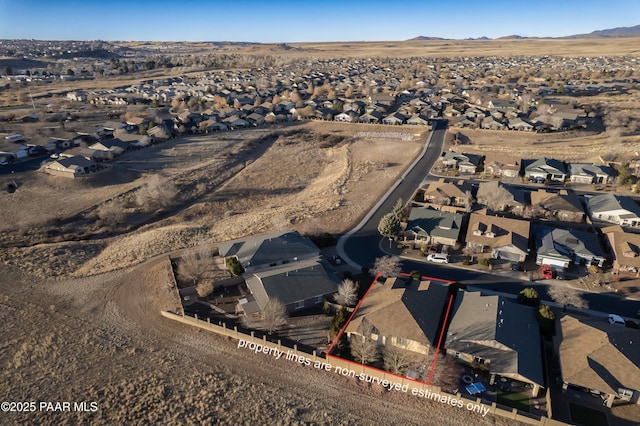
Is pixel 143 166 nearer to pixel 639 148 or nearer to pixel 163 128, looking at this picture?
pixel 163 128

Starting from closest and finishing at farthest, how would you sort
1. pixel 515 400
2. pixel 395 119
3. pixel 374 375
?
pixel 515 400
pixel 374 375
pixel 395 119

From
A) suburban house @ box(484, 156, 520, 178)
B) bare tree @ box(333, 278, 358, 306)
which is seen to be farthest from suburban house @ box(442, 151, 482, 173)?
bare tree @ box(333, 278, 358, 306)

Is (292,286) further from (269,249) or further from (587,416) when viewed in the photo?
(587,416)

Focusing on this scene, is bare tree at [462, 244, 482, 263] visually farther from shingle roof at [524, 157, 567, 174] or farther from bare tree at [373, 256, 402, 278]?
shingle roof at [524, 157, 567, 174]

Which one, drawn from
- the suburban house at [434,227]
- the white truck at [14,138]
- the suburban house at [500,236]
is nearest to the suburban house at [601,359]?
the suburban house at [500,236]

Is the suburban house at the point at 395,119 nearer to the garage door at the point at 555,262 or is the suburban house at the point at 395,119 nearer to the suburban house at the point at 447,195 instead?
the suburban house at the point at 447,195

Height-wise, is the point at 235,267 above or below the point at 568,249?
below

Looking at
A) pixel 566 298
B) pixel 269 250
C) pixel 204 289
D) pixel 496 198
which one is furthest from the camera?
pixel 496 198

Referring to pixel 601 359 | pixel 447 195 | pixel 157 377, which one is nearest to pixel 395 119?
pixel 447 195
